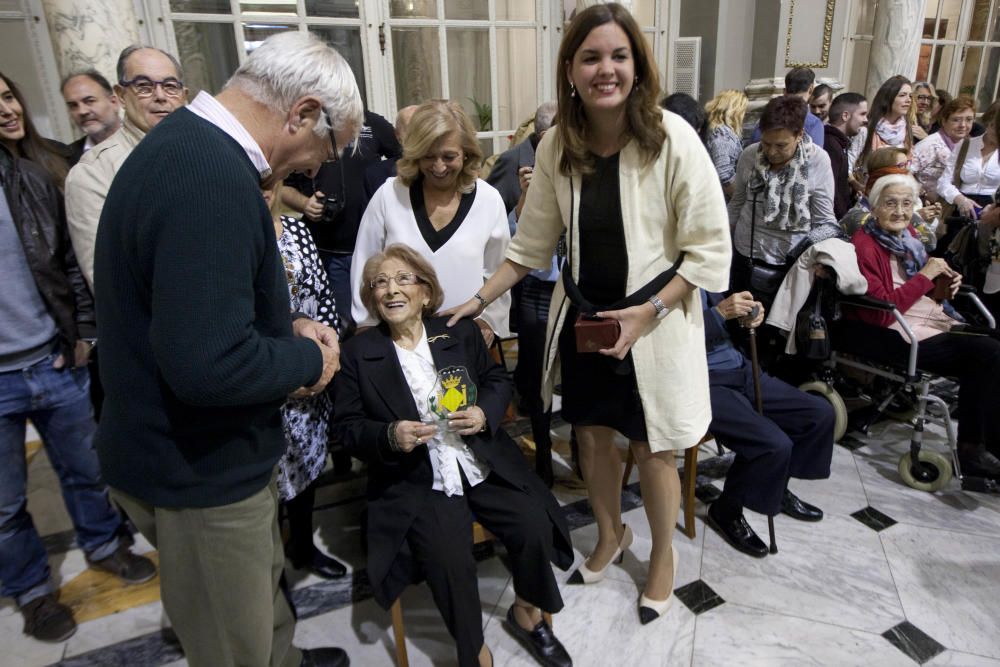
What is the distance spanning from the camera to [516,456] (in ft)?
6.63

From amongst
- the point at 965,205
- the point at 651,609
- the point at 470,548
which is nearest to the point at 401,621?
the point at 470,548

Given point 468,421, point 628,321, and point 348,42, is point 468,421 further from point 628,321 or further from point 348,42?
point 348,42

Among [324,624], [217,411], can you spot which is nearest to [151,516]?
[217,411]

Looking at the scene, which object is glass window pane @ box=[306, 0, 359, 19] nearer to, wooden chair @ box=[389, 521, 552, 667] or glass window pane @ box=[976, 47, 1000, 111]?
wooden chair @ box=[389, 521, 552, 667]

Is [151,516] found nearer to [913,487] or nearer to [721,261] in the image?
[721,261]

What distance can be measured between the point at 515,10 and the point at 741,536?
Result: 4.81 meters

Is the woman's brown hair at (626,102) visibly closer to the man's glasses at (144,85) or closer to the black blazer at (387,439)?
the black blazer at (387,439)

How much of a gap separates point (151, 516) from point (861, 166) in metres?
4.96

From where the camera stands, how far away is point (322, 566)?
7.67ft

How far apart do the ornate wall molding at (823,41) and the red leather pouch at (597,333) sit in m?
5.88

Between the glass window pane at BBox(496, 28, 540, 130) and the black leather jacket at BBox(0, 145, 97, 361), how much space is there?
4132mm

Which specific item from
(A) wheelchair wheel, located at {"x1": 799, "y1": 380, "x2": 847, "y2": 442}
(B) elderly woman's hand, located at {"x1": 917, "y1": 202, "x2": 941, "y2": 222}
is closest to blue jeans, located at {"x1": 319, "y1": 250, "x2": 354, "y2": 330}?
(A) wheelchair wheel, located at {"x1": 799, "y1": 380, "x2": 847, "y2": 442}

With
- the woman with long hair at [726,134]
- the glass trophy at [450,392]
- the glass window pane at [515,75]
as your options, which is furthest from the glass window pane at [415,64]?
the glass trophy at [450,392]

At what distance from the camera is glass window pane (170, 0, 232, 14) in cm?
428
